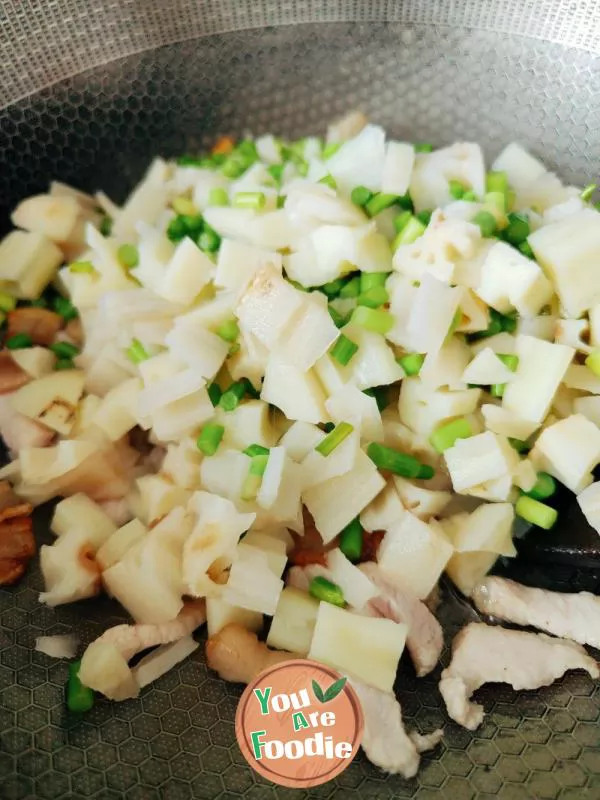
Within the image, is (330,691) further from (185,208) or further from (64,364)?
(185,208)

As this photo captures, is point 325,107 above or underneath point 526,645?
above

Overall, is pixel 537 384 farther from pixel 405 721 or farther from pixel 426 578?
pixel 405 721

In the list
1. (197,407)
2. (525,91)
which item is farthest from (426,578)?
(525,91)

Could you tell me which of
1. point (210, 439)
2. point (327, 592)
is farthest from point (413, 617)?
point (210, 439)

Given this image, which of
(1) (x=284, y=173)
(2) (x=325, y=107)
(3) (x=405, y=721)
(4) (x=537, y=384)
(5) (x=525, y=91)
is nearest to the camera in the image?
(3) (x=405, y=721)

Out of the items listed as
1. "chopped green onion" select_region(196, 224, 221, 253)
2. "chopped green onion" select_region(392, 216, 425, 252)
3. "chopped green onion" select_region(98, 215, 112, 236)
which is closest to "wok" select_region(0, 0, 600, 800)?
"chopped green onion" select_region(98, 215, 112, 236)

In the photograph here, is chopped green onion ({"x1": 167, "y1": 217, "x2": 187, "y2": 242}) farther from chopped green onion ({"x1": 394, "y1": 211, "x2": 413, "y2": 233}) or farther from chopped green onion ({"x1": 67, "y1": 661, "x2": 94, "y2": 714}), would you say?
chopped green onion ({"x1": 67, "y1": 661, "x2": 94, "y2": 714})

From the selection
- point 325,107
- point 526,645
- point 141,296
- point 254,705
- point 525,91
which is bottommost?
point 254,705

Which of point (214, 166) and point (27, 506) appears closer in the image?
point (27, 506)
